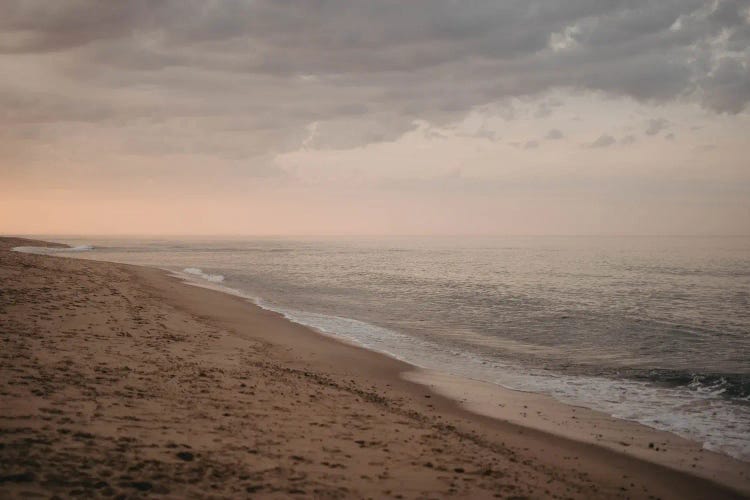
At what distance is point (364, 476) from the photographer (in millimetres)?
6855

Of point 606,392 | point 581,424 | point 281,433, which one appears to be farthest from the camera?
point 606,392

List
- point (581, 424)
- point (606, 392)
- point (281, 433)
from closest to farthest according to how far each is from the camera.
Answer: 1. point (281, 433)
2. point (581, 424)
3. point (606, 392)

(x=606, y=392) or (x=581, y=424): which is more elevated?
(x=581, y=424)

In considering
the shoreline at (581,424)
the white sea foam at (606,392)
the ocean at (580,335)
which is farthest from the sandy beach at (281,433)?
the ocean at (580,335)

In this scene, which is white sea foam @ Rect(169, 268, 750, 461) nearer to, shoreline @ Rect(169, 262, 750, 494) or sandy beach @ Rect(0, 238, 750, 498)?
shoreline @ Rect(169, 262, 750, 494)

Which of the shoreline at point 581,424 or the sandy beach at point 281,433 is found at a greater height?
the sandy beach at point 281,433

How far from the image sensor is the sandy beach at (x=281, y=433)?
6.31 meters

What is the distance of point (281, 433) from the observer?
319 inches

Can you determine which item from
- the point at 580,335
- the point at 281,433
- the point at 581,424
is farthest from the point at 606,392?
the point at 281,433

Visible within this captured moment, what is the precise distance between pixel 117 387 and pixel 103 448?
2.94 meters

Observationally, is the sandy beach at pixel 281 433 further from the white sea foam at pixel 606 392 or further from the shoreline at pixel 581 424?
the white sea foam at pixel 606 392

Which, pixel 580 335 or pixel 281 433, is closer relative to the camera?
pixel 281 433

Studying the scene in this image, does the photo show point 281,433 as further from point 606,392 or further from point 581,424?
point 606,392

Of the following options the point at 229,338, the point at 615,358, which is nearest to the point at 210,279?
the point at 229,338
